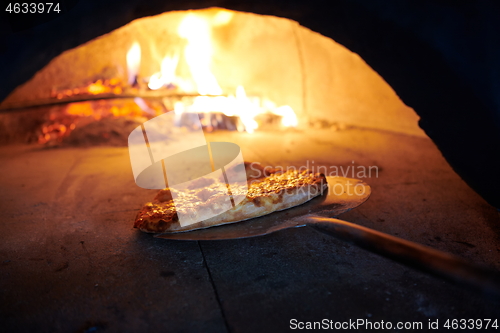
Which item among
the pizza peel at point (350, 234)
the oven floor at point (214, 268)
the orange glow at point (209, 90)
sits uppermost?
the orange glow at point (209, 90)

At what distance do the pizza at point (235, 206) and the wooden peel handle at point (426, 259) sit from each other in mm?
514

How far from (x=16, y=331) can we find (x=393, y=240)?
150 centimetres

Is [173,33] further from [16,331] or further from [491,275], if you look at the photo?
[491,275]

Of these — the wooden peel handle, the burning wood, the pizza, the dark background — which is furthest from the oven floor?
the burning wood

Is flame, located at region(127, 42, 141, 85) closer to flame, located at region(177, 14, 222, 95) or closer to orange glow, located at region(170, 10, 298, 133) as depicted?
orange glow, located at region(170, 10, 298, 133)

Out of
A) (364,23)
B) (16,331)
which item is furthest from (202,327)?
(364,23)

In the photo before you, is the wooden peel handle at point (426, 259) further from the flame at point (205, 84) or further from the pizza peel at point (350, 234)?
the flame at point (205, 84)

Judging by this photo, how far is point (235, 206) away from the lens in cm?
196

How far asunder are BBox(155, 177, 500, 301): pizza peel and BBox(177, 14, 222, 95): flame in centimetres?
394

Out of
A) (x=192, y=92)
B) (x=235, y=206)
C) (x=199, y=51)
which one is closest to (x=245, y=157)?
(x=192, y=92)

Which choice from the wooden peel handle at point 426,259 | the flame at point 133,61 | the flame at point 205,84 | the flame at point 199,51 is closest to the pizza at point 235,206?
the wooden peel handle at point 426,259

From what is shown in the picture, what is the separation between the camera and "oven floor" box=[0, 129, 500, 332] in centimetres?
150

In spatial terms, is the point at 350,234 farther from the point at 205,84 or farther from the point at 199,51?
the point at 199,51

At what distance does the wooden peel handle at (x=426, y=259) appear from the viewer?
3.60 ft
